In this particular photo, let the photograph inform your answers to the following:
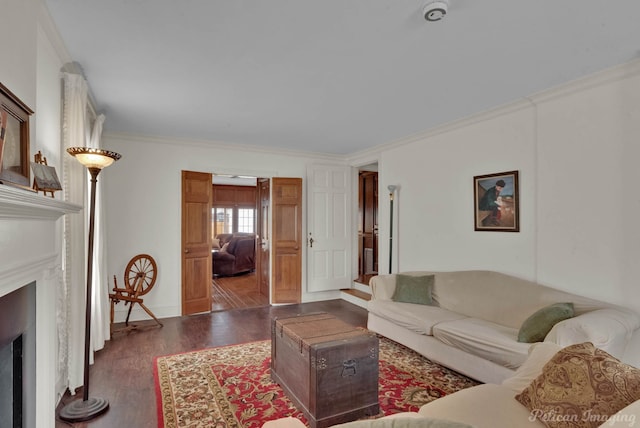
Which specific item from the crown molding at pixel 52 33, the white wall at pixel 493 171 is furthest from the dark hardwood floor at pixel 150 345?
the crown molding at pixel 52 33

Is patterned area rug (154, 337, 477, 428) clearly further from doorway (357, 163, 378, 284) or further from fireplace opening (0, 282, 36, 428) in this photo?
doorway (357, 163, 378, 284)

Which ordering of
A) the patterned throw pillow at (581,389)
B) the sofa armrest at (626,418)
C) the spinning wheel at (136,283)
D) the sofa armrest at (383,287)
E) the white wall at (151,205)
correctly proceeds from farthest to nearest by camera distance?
the white wall at (151,205), the spinning wheel at (136,283), the sofa armrest at (383,287), the patterned throw pillow at (581,389), the sofa armrest at (626,418)

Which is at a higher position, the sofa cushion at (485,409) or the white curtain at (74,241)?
the white curtain at (74,241)

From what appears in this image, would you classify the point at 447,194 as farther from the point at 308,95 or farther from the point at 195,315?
the point at 195,315

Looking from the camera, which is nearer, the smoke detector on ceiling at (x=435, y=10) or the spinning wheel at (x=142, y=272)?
the smoke detector on ceiling at (x=435, y=10)

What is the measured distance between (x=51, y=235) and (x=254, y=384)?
1893 millimetres

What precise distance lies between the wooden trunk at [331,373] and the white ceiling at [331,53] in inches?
82.8

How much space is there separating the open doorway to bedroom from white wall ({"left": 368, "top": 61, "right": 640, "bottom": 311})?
3311 mm

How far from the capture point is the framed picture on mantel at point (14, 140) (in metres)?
1.42

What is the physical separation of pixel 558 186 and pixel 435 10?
221cm

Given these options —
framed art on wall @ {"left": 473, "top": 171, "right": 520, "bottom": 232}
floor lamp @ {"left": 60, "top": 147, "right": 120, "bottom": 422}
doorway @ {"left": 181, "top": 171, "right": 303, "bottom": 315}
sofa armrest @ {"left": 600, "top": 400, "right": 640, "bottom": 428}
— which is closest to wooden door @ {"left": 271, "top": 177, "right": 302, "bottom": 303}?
doorway @ {"left": 181, "top": 171, "right": 303, "bottom": 315}

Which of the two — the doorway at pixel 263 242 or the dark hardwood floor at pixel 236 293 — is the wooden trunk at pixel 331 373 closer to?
the doorway at pixel 263 242

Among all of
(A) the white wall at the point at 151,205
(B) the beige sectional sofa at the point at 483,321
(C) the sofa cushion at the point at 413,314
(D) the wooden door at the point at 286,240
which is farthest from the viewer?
(D) the wooden door at the point at 286,240

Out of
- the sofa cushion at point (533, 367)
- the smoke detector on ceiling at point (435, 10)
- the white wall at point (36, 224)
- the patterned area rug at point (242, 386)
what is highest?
the smoke detector on ceiling at point (435, 10)
